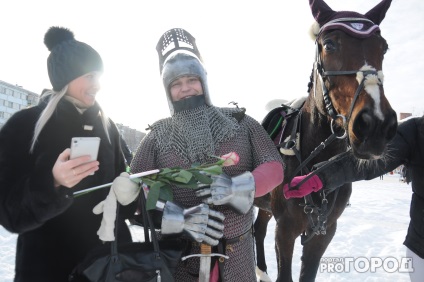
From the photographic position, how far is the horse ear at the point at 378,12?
2391 mm

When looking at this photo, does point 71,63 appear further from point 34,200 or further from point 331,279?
point 331,279

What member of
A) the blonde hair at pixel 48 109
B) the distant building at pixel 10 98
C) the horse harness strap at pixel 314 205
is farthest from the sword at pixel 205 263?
the distant building at pixel 10 98

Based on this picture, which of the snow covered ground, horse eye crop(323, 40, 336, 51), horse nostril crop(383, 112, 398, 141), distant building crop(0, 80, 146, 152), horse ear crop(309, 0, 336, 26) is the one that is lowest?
the snow covered ground

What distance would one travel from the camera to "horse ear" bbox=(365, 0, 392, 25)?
7.84ft

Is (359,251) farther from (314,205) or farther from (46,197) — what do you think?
(46,197)

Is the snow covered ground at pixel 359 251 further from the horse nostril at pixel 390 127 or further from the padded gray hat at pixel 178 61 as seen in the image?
the padded gray hat at pixel 178 61

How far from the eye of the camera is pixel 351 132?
192 cm

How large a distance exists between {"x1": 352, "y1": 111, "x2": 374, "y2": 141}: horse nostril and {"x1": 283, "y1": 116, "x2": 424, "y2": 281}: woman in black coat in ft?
0.96

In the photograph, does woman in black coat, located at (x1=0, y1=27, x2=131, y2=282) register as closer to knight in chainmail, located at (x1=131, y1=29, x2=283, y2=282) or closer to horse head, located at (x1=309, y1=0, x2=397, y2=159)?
knight in chainmail, located at (x1=131, y1=29, x2=283, y2=282)

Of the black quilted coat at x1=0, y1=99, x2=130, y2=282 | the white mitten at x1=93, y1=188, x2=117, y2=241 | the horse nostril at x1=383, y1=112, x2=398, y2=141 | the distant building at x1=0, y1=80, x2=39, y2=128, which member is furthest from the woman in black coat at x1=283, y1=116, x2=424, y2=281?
the distant building at x1=0, y1=80, x2=39, y2=128

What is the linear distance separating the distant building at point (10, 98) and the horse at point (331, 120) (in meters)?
54.3

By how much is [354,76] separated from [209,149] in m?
1.06

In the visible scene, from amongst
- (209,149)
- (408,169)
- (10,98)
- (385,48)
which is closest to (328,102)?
(385,48)

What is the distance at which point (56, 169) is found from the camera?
1.41 m
